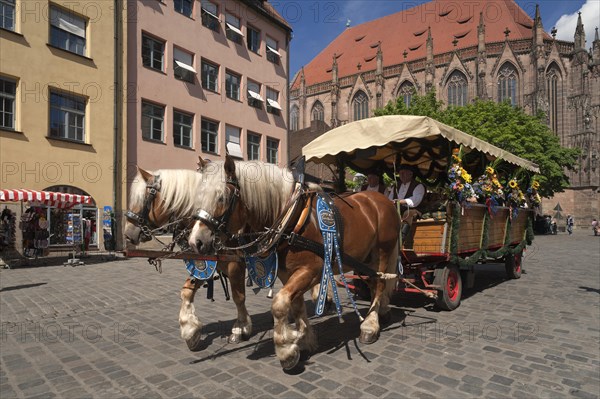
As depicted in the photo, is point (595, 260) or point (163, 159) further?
point (163, 159)

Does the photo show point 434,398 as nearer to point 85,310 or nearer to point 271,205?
point 271,205

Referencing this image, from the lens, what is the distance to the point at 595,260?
1215cm

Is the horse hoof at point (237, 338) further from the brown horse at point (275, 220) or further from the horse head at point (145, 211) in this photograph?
the horse head at point (145, 211)

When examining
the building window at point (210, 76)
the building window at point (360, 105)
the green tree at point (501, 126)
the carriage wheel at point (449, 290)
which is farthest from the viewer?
the building window at point (360, 105)

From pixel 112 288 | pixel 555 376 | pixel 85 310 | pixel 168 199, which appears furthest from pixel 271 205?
pixel 112 288

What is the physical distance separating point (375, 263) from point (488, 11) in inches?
2203

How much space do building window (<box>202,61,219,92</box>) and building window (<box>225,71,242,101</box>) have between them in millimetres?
680

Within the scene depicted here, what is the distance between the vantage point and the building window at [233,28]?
67.2ft

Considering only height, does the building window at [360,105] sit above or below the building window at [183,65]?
above

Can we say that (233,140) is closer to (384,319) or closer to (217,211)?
(384,319)

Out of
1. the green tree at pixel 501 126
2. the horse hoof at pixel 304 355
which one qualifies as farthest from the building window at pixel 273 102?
the horse hoof at pixel 304 355

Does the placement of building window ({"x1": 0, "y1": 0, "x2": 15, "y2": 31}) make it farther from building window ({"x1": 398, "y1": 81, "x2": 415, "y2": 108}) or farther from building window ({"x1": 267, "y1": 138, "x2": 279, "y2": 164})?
building window ({"x1": 398, "y1": 81, "x2": 415, "y2": 108})

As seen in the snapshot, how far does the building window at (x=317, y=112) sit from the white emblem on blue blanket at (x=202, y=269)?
52.2 metres

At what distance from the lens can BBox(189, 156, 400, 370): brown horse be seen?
9.53 ft
